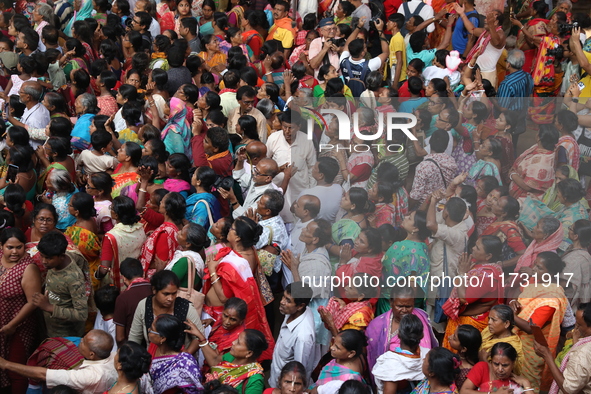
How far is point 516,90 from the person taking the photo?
7859 millimetres

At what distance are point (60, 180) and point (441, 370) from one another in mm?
3338

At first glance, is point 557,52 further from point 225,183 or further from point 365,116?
point 225,183

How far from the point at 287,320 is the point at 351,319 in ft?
1.45

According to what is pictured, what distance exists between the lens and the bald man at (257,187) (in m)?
5.77

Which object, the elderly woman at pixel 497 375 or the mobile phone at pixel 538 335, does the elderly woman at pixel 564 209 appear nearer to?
the mobile phone at pixel 538 335

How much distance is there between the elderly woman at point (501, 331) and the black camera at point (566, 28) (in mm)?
4940

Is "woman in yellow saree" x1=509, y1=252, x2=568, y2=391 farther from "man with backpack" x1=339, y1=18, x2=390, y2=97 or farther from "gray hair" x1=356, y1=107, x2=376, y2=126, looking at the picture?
"man with backpack" x1=339, y1=18, x2=390, y2=97

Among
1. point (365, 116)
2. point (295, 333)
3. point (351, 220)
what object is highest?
point (365, 116)

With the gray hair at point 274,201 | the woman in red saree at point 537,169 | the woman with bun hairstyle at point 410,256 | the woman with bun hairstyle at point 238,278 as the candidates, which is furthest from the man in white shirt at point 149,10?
the woman with bun hairstyle at point 410,256

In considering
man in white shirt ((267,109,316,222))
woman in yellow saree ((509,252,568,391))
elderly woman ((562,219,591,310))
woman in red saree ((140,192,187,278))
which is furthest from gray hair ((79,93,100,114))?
elderly woman ((562,219,591,310))

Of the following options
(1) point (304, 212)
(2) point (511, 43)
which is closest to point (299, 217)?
(1) point (304, 212)

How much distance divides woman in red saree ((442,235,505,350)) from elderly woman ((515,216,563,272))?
377 millimetres

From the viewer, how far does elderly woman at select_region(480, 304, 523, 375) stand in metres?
4.39

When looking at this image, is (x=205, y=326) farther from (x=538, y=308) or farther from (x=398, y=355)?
(x=538, y=308)
